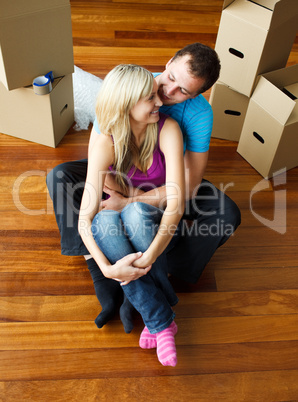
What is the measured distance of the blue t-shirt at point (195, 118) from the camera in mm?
1535

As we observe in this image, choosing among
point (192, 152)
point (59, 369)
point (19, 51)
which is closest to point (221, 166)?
point (192, 152)

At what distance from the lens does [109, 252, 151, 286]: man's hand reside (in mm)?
1395

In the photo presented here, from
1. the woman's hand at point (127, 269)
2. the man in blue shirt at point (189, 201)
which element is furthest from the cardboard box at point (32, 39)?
the woman's hand at point (127, 269)

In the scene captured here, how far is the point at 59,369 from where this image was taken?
1.45 m

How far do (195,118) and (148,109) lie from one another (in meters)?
0.26

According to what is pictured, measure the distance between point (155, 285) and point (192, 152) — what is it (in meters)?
0.49

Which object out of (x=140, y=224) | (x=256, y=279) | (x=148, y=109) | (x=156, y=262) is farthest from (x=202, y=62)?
(x=256, y=279)

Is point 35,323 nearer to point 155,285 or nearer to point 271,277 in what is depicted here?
point 155,285

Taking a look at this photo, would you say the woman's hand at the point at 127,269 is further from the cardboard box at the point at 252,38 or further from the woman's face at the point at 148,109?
the cardboard box at the point at 252,38

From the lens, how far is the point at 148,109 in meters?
1.33

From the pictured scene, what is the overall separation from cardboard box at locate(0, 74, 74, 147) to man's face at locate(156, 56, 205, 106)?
2.63 feet

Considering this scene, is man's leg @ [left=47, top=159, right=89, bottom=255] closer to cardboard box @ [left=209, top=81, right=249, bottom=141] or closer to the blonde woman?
the blonde woman

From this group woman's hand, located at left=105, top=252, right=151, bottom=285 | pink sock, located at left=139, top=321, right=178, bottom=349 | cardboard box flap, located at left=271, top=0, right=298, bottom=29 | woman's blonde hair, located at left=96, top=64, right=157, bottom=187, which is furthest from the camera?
cardboard box flap, located at left=271, top=0, right=298, bottom=29

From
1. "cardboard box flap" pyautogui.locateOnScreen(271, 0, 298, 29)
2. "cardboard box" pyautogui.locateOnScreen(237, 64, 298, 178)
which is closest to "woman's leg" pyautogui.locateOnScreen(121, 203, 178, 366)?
"cardboard box" pyautogui.locateOnScreen(237, 64, 298, 178)
